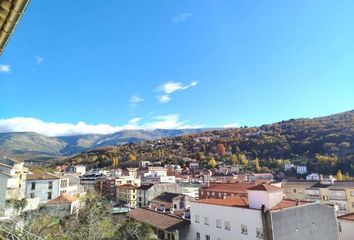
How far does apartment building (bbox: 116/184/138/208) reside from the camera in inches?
2781

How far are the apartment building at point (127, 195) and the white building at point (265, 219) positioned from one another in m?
40.6

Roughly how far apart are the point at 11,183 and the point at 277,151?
108m

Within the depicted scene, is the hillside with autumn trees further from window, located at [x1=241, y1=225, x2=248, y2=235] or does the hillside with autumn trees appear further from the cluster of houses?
window, located at [x1=241, y1=225, x2=248, y2=235]

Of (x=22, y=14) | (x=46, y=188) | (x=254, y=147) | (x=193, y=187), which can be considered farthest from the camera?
(x=254, y=147)

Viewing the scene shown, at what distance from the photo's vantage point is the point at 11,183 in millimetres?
45500

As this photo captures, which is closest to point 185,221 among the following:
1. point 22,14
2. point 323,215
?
point 323,215

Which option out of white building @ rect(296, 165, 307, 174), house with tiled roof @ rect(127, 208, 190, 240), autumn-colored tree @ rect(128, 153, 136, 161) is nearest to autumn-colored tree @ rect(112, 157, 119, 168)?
autumn-colored tree @ rect(128, 153, 136, 161)

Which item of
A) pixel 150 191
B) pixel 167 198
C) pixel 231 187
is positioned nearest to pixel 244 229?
pixel 231 187

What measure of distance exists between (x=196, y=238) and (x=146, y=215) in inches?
427

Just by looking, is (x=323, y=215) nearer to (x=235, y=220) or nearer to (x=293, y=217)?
(x=293, y=217)

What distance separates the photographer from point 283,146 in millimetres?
127875

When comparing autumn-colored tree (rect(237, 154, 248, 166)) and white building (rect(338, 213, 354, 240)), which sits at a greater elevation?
autumn-colored tree (rect(237, 154, 248, 166))

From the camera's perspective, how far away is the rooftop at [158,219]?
34.7 meters

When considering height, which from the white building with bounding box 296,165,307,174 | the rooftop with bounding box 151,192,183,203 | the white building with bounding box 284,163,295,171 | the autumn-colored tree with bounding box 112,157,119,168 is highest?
the autumn-colored tree with bounding box 112,157,119,168
